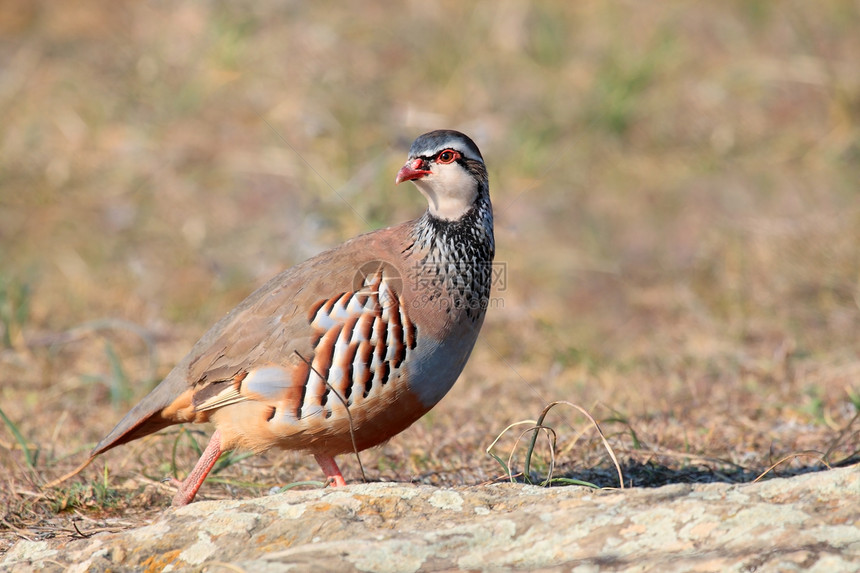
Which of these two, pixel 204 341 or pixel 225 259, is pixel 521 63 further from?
pixel 204 341

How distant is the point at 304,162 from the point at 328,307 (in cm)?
501

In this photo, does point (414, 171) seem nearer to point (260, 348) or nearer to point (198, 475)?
point (260, 348)

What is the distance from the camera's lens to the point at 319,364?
3393mm

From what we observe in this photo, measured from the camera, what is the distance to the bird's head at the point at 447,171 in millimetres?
3848

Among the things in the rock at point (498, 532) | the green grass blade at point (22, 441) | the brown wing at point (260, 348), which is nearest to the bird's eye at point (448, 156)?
the brown wing at point (260, 348)

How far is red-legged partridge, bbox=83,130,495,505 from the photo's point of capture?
3381 millimetres

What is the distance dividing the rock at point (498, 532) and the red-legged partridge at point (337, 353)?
722 millimetres

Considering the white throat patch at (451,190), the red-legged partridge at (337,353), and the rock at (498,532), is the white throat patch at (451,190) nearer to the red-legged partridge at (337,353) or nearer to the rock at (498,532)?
the red-legged partridge at (337,353)

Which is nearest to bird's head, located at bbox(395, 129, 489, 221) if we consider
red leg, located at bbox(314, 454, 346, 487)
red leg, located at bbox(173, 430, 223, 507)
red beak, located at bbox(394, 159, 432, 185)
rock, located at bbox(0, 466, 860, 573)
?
red beak, located at bbox(394, 159, 432, 185)

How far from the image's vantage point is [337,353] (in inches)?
133

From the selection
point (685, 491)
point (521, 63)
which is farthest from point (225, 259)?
point (685, 491)

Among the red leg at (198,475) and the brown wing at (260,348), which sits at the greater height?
the brown wing at (260,348)

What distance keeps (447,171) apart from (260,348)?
1038 millimetres

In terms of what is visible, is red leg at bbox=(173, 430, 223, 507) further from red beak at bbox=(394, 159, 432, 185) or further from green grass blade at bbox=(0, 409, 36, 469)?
red beak at bbox=(394, 159, 432, 185)
